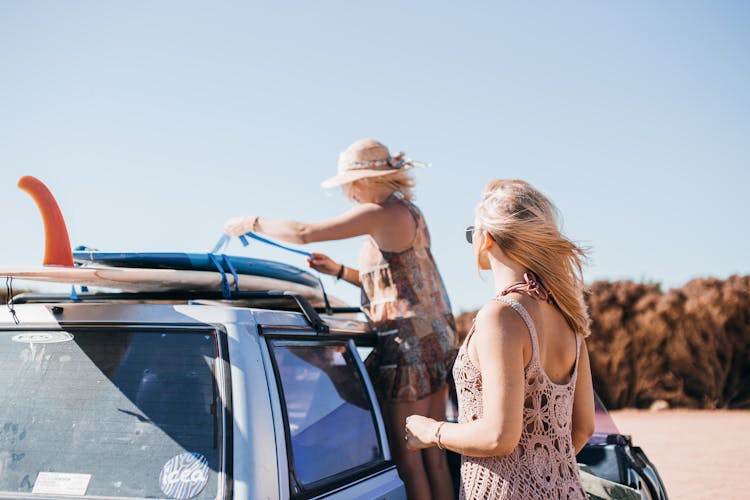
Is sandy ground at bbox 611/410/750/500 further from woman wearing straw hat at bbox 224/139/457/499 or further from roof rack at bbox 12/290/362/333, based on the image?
roof rack at bbox 12/290/362/333

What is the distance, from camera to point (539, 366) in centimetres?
223

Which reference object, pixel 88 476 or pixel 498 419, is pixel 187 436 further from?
pixel 498 419

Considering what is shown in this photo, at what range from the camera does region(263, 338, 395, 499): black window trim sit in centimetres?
234

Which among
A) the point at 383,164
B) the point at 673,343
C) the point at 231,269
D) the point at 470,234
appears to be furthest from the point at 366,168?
the point at 673,343

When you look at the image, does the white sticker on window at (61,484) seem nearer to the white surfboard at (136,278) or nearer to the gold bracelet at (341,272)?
the white surfboard at (136,278)

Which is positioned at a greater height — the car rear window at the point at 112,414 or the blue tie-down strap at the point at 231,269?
the blue tie-down strap at the point at 231,269

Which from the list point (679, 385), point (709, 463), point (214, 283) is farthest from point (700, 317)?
point (214, 283)

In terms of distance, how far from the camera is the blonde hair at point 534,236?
2.33 metres

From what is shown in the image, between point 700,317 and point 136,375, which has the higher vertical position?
point 136,375

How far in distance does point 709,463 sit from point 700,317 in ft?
20.3

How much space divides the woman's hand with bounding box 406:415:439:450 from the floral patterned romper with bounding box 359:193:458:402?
976 mm

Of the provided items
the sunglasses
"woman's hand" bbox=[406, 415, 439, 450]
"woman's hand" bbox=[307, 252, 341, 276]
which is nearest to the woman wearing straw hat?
"woman's hand" bbox=[307, 252, 341, 276]

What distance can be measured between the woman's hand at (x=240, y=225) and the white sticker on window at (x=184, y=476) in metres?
1.66

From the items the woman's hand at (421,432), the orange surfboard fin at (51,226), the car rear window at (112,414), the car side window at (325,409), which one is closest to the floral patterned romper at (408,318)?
the car side window at (325,409)
